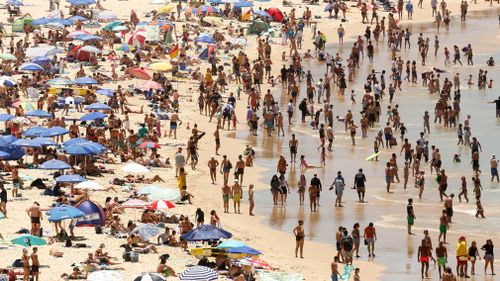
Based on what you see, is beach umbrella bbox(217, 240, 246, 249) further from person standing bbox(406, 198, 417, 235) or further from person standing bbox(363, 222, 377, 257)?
person standing bbox(406, 198, 417, 235)

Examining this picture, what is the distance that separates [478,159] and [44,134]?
12.0 metres

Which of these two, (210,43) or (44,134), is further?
(210,43)

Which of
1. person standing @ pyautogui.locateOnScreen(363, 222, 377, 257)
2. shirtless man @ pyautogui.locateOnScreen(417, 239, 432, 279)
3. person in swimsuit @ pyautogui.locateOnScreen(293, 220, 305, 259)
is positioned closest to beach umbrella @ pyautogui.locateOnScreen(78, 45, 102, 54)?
person in swimsuit @ pyautogui.locateOnScreen(293, 220, 305, 259)

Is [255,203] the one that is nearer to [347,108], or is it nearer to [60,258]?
[60,258]

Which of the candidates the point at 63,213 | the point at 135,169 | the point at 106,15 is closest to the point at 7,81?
the point at 135,169

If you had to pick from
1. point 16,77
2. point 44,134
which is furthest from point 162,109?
point 44,134

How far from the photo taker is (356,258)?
31.8 m

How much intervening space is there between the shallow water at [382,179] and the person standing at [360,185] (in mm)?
212

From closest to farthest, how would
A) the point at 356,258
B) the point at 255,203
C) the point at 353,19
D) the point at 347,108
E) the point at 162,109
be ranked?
the point at 356,258 < the point at 255,203 < the point at 162,109 < the point at 347,108 < the point at 353,19

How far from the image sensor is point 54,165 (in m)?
34.8

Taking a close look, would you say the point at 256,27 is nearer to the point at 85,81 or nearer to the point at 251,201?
the point at 85,81

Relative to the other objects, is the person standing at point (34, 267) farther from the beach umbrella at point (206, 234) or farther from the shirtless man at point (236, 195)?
the shirtless man at point (236, 195)

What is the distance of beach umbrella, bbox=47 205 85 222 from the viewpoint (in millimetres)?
29906

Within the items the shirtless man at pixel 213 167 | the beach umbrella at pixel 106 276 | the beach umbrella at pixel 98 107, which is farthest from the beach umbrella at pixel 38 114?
the beach umbrella at pixel 106 276
